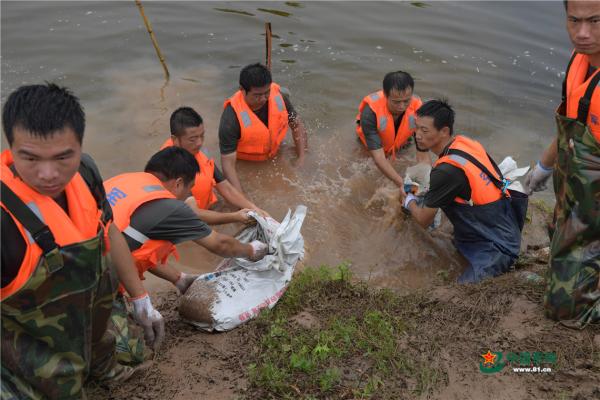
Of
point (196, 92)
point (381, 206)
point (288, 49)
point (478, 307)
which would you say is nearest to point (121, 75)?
point (196, 92)

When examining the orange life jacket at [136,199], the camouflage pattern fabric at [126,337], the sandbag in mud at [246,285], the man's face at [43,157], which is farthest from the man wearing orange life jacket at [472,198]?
the man's face at [43,157]

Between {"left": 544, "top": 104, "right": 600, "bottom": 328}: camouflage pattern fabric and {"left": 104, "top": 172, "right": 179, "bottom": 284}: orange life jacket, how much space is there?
2.27 metres

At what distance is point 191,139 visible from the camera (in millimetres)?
4676

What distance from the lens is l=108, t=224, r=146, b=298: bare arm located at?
2781mm

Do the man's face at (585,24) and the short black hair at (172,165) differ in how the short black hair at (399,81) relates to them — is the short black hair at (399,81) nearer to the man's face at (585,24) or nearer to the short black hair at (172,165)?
the man's face at (585,24)

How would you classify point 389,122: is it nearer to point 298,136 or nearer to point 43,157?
point 298,136

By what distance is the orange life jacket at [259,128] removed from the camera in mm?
5672

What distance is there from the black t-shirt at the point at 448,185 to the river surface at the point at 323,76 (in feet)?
2.65

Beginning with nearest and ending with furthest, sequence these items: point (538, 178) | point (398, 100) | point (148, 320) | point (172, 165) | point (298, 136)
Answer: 1. point (148, 320)
2. point (172, 165)
3. point (538, 178)
4. point (398, 100)
5. point (298, 136)

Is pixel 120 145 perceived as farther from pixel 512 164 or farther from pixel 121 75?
pixel 512 164

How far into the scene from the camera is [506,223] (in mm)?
4473

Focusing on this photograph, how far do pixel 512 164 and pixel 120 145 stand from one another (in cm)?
433

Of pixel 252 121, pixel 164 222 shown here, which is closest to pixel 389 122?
pixel 252 121

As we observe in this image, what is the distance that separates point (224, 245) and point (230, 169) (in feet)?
7.23
